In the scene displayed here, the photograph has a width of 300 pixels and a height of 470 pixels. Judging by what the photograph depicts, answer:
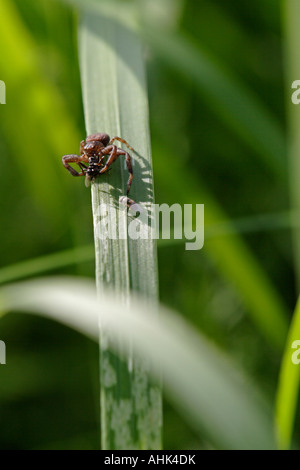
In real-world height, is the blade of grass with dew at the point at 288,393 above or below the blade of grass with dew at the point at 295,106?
below

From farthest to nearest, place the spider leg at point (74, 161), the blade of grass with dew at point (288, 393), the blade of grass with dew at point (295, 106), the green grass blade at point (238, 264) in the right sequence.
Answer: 1. the green grass blade at point (238, 264)
2. the blade of grass with dew at point (295, 106)
3. the spider leg at point (74, 161)
4. the blade of grass with dew at point (288, 393)

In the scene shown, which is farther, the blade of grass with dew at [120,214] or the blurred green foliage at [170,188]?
the blurred green foliage at [170,188]

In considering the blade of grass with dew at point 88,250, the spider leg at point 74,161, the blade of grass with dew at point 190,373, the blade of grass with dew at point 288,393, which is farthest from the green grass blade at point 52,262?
the blade of grass with dew at point 288,393

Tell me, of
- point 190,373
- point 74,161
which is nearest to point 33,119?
point 74,161

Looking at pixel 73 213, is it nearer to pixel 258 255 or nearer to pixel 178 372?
pixel 258 255

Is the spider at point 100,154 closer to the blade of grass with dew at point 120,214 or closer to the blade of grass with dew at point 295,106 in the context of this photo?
the blade of grass with dew at point 120,214

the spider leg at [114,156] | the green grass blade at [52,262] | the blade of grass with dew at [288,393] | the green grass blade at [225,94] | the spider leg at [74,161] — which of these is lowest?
the blade of grass with dew at [288,393]

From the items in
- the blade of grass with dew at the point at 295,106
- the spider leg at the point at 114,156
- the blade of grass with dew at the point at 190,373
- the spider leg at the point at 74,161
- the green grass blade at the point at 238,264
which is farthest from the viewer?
the green grass blade at the point at 238,264
